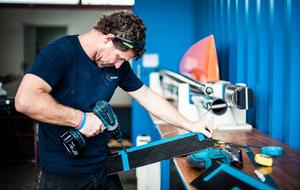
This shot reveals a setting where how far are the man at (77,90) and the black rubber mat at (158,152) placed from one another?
0.09 metres

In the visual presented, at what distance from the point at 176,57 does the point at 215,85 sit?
208cm

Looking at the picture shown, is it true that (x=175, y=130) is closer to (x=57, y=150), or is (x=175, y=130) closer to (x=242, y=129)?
(x=242, y=129)

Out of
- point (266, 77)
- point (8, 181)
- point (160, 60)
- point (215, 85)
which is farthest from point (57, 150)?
point (160, 60)

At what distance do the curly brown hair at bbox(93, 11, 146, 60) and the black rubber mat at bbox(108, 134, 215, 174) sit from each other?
0.53m

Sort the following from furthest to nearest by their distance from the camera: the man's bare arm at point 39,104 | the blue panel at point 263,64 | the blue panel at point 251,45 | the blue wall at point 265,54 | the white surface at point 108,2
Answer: the white surface at point 108,2
the blue panel at point 251,45
the blue panel at point 263,64
the blue wall at point 265,54
the man's bare arm at point 39,104

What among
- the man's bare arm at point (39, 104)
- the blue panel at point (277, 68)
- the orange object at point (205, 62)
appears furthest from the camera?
the orange object at point (205, 62)

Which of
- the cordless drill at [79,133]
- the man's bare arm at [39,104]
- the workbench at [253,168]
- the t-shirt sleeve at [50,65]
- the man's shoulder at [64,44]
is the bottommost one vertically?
the workbench at [253,168]

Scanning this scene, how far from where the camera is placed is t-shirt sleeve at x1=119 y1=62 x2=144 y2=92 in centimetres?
172

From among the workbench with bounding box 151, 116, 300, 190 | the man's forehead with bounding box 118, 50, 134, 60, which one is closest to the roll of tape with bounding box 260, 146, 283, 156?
the workbench with bounding box 151, 116, 300, 190

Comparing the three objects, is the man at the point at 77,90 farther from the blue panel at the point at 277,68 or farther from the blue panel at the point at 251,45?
the blue panel at the point at 251,45

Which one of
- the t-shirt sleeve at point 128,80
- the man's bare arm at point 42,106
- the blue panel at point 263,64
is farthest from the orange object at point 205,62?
the man's bare arm at point 42,106

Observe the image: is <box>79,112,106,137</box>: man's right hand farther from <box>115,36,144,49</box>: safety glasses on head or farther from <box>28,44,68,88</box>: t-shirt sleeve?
<box>115,36,144,49</box>: safety glasses on head

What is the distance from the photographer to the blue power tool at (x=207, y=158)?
1.45 metres

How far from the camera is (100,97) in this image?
152 centimetres
